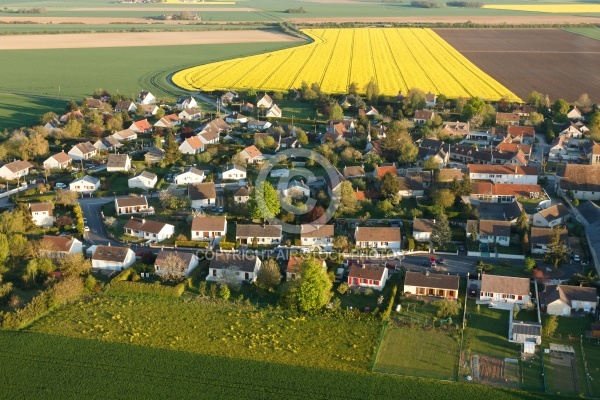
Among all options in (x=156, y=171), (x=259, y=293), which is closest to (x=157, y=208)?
(x=156, y=171)

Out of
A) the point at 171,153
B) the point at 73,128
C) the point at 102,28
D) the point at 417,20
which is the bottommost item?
the point at 171,153

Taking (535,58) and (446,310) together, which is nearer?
(446,310)

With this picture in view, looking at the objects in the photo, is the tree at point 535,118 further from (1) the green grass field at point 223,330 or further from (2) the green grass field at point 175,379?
(2) the green grass field at point 175,379

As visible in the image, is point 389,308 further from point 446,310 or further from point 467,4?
point 467,4

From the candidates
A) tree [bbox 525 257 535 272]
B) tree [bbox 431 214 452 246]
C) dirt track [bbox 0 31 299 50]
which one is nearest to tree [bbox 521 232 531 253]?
tree [bbox 525 257 535 272]

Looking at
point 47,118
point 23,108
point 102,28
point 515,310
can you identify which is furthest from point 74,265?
point 102,28

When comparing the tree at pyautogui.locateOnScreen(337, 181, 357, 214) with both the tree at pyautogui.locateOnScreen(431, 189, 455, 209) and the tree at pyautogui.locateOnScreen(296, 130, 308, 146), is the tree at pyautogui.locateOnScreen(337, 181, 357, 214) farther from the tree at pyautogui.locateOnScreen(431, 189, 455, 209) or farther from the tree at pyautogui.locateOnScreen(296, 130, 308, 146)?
the tree at pyautogui.locateOnScreen(296, 130, 308, 146)

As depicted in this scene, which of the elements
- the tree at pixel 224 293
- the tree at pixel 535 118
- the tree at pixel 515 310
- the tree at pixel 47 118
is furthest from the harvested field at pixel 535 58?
the tree at pixel 224 293
